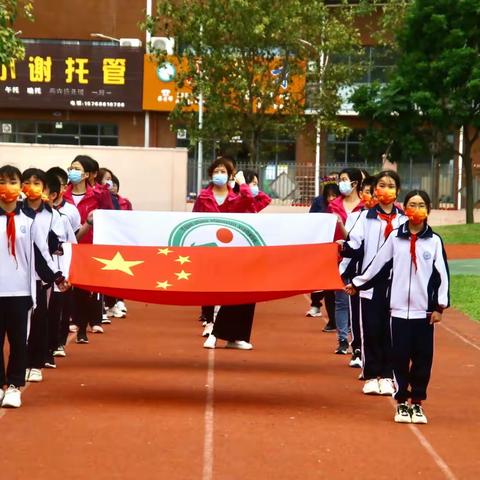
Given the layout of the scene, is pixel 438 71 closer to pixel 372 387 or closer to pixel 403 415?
pixel 372 387

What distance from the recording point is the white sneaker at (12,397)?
373 inches

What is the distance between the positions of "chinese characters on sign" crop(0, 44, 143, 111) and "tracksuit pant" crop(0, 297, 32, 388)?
44.4 meters

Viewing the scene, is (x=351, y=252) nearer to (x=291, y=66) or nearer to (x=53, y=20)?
(x=291, y=66)

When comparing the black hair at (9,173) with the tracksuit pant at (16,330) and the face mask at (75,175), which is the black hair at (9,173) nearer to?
the tracksuit pant at (16,330)

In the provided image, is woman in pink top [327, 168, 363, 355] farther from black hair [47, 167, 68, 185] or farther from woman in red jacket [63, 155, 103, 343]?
black hair [47, 167, 68, 185]

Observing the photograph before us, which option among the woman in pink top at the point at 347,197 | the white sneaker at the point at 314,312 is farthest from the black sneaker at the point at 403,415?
the white sneaker at the point at 314,312

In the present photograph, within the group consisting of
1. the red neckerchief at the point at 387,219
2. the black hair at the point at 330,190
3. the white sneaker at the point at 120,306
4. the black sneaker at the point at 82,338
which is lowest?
the white sneaker at the point at 120,306

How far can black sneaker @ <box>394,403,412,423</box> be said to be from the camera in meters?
9.31

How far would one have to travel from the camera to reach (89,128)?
55.8m

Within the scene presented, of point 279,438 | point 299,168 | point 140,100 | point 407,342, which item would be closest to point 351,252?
point 407,342

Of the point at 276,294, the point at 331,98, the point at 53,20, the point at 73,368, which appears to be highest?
the point at 53,20

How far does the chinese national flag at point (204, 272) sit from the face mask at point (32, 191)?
52 centimetres

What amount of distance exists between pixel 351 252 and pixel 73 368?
9.51 feet

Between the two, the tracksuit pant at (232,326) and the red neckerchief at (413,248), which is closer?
the red neckerchief at (413,248)
